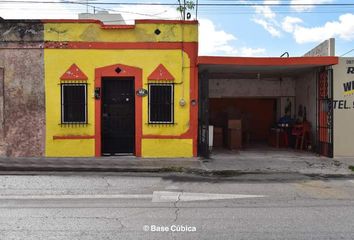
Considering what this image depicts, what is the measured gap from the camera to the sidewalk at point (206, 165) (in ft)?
37.1

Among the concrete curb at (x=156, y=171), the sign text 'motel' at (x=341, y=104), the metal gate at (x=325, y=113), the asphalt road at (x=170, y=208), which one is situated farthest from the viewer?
the metal gate at (x=325, y=113)

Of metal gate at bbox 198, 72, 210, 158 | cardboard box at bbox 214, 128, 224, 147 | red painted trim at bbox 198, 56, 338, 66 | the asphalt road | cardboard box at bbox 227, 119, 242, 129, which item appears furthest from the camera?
cardboard box at bbox 214, 128, 224, 147

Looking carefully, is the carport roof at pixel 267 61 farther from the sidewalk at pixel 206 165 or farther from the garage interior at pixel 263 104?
the sidewalk at pixel 206 165

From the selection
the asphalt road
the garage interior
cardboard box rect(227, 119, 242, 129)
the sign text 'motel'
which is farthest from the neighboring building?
the asphalt road

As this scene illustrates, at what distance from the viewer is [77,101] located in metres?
13.6

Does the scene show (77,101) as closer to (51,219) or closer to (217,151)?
(217,151)

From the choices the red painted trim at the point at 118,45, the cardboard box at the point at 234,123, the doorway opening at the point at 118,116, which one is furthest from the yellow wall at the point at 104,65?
the cardboard box at the point at 234,123

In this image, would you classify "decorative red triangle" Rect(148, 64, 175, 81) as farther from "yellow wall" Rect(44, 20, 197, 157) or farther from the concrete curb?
the concrete curb

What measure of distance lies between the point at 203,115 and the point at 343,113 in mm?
4339

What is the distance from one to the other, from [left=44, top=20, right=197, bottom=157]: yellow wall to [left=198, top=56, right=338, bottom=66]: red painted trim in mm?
789

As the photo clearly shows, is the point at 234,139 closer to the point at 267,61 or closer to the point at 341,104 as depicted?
the point at 267,61

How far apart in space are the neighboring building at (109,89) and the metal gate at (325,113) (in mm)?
68

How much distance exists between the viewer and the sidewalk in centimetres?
1130

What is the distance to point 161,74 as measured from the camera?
44.3ft
